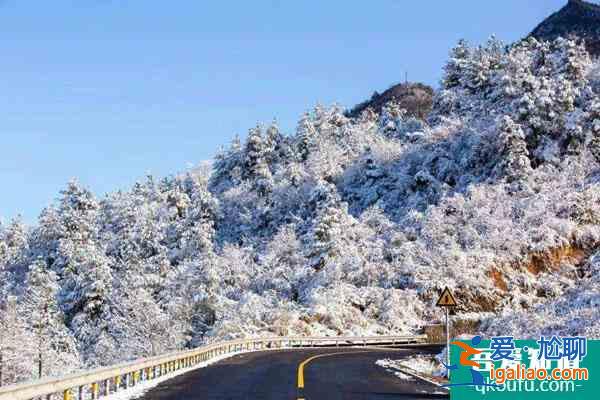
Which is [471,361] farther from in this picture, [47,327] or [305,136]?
[305,136]

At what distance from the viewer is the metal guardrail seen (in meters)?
13.4

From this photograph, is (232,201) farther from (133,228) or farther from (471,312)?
(471,312)

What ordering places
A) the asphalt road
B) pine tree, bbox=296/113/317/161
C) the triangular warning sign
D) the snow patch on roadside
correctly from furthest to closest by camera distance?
pine tree, bbox=296/113/317/161
the snow patch on roadside
the triangular warning sign
the asphalt road

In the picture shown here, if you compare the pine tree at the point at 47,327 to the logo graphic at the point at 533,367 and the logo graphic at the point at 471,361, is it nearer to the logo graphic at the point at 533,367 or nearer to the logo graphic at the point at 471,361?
the logo graphic at the point at 471,361

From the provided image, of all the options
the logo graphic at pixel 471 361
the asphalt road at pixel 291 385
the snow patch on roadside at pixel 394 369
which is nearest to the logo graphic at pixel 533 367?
the logo graphic at pixel 471 361

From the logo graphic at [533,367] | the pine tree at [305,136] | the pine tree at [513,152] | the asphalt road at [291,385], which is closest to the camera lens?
the logo graphic at [533,367]

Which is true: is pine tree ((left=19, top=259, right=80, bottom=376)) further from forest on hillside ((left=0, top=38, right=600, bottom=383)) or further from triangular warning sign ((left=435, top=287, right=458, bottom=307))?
triangular warning sign ((left=435, top=287, right=458, bottom=307))

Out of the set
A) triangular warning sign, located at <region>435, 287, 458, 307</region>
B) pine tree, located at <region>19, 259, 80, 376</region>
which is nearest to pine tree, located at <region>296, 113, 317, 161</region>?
pine tree, located at <region>19, 259, 80, 376</region>

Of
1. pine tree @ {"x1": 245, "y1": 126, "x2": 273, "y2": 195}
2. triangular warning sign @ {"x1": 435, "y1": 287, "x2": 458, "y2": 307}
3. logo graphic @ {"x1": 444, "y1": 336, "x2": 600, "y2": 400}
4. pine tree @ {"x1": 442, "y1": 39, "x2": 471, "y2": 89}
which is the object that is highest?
pine tree @ {"x1": 442, "y1": 39, "x2": 471, "y2": 89}

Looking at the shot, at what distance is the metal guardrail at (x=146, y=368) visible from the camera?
43.9 ft

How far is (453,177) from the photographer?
77125 millimetres

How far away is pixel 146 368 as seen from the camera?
22172 millimetres

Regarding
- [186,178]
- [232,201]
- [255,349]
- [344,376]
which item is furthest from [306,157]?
[344,376]

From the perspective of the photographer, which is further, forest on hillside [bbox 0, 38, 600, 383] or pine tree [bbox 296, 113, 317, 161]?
pine tree [bbox 296, 113, 317, 161]
